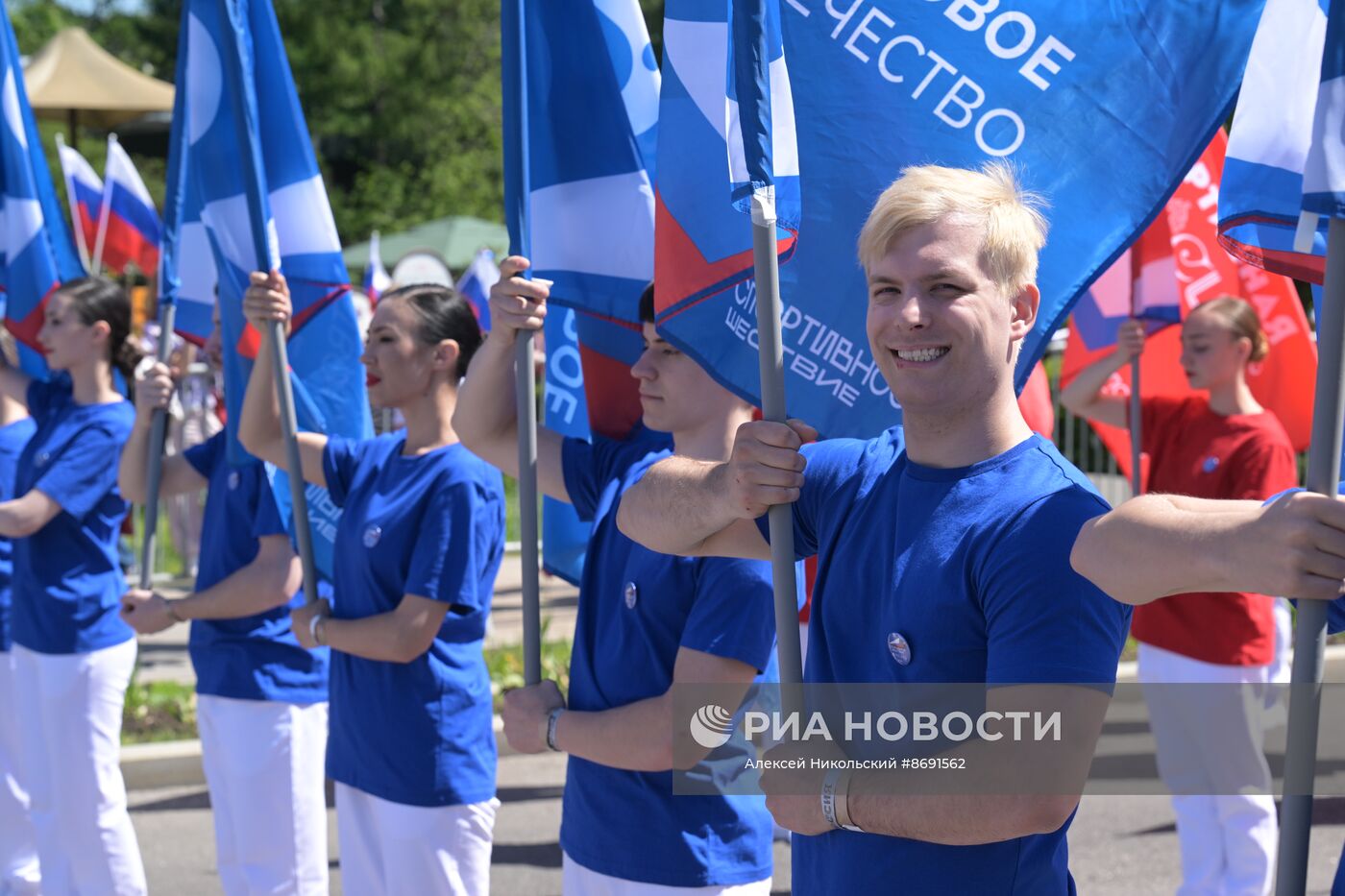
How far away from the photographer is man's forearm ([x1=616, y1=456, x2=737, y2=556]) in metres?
2.57

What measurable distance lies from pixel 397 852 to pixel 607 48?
2.11 m

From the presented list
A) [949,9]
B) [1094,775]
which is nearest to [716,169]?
[949,9]

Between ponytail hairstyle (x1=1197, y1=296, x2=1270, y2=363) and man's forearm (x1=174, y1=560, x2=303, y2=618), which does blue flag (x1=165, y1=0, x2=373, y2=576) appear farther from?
ponytail hairstyle (x1=1197, y1=296, x2=1270, y2=363)

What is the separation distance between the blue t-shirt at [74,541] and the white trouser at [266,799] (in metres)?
0.79

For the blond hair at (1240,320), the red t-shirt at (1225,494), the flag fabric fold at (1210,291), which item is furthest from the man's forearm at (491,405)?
the flag fabric fold at (1210,291)

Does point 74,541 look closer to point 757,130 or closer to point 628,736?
point 628,736

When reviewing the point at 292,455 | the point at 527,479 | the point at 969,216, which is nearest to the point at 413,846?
the point at 292,455

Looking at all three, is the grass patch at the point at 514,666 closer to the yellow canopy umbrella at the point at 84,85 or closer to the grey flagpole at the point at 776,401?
the grey flagpole at the point at 776,401

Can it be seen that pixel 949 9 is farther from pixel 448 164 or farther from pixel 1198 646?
→ pixel 448 164

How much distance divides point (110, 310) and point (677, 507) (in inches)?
149

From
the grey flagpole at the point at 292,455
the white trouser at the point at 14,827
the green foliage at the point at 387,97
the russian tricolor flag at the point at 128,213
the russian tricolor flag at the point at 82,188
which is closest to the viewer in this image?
the grey flagpole at the point at 292,455

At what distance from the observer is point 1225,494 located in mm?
5535

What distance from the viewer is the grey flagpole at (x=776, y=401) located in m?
2.45

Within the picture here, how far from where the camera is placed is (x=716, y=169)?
9.46 feet
